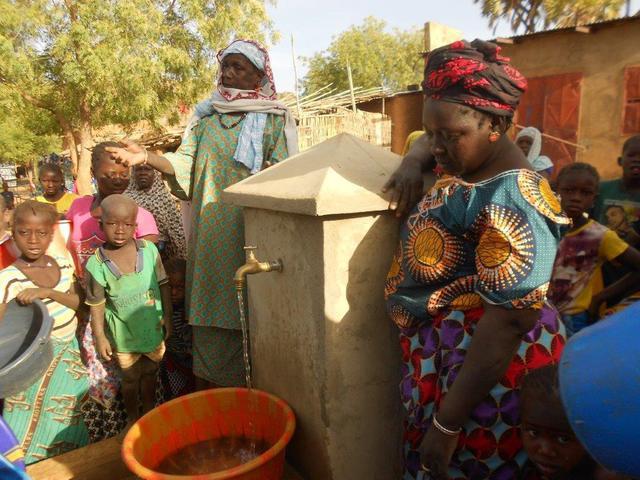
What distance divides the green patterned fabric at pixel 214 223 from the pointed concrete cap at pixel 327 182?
1.75 feet

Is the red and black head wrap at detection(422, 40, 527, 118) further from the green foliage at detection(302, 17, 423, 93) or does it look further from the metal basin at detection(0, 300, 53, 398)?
the green foliage at detection(302, 17, 423, 93)

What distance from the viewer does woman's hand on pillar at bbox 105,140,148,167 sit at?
2021 mm

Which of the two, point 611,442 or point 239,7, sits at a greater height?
point 239,7

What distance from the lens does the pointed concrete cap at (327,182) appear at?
1409mm

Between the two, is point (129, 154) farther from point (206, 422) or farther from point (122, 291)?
point (206, 422)

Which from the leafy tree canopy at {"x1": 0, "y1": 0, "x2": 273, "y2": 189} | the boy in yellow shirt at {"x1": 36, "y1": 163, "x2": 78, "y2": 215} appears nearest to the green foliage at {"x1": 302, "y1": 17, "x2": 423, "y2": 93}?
the leafy tree canopy at {"x1": 0, "y1": 0, "x2": 273, "y2": 189}

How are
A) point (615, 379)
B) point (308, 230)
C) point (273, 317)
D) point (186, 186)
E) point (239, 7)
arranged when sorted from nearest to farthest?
point (615, 379), point (308, 230), point (273, 317), point (186, 186), point (239, 7)

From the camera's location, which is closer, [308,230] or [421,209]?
[421,209]

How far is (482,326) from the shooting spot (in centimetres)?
116

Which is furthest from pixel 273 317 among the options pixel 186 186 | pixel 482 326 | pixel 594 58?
pixel 594 58

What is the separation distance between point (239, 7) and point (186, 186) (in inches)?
506

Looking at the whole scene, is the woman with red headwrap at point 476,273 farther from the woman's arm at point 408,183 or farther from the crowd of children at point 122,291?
the crowd of children at point 122,291

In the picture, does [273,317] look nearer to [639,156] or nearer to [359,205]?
[359,205]

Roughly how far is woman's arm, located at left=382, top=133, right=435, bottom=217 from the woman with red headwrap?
0.09m
